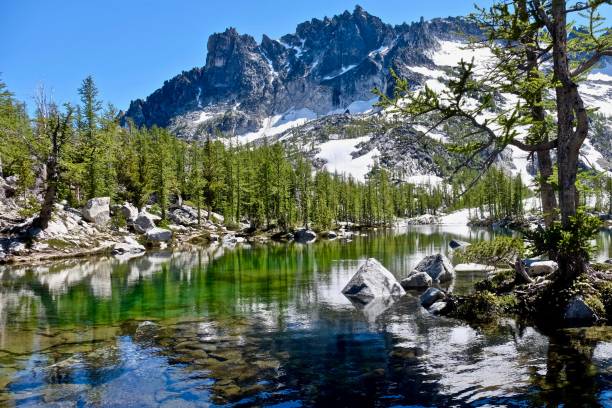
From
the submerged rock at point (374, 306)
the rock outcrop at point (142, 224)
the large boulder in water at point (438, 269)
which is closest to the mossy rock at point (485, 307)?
the submerged rock at point (374, 306)

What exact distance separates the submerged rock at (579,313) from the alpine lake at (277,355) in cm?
102

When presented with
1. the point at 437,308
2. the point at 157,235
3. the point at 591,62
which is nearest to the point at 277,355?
the point at 437,308

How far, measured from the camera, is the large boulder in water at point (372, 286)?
25797 mm

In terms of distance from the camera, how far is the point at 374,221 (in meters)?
158

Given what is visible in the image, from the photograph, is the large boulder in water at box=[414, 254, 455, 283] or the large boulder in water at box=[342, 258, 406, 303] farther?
the large boulder in water at box=[414, 254, 455, 283]

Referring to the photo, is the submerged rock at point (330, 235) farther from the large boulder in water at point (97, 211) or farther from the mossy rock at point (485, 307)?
the mossy rock at point (485, 307)

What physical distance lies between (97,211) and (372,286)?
150ft

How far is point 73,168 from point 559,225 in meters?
46.8

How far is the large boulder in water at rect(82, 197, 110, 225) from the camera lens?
59.1 meters

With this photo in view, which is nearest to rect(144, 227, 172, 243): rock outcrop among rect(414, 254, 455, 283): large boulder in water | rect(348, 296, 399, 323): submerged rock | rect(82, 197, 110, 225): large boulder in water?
rect(82, 197, 110, 225): large boulder in water

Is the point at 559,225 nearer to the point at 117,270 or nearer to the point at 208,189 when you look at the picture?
the point at 117,270

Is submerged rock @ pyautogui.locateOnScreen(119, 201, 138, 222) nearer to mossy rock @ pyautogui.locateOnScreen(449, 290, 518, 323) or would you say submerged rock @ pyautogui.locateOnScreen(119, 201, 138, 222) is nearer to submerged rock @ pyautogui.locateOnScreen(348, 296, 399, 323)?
submerged rock @ pyautogui.locateOnScreen(348, 296, 399, 323)

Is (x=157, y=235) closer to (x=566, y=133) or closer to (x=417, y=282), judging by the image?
(x=417, y=282)

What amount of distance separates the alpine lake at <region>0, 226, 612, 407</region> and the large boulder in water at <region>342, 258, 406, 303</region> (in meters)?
0.91
